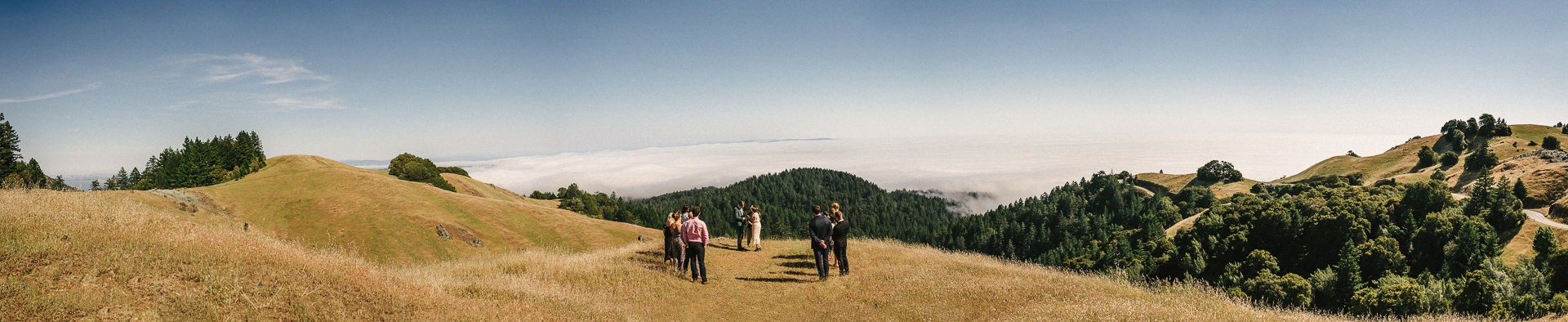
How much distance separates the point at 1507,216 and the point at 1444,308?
3860 centimetres

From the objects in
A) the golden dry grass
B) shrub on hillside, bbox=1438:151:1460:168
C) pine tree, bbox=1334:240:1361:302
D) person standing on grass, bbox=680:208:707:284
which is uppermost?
person standing on grass, bbox=680:208:707:284

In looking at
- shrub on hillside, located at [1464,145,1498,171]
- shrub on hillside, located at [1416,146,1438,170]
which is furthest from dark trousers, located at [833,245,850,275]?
shrub on hillside, located at [1416,146,1438,170]

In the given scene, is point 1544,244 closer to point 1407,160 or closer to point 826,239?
point 826,239

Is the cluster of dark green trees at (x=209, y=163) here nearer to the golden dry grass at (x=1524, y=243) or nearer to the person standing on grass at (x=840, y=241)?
the person standing on grass at (x=840, y=241)

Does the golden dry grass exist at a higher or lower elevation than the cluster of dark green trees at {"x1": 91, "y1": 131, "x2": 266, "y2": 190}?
lower

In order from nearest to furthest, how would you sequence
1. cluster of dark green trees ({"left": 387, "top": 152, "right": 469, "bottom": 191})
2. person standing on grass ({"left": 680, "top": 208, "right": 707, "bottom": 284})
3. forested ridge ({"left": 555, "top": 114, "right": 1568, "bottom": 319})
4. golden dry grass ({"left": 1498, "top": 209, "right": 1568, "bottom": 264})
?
1. person standing on grass ({"left": 680, "top": 208, "right": 707, "bottom": 284})
2. forested ridge ({"left": 555, "top": 114, "right": 1568, "bottom": 319})
3. golden dry grass ({"left": 1498, "top": 209, "right": 1568, "bottom": 264})
4. cluster of dark green trees ({"left": 387, "top": 152, "right": 469, "bottom": 191})

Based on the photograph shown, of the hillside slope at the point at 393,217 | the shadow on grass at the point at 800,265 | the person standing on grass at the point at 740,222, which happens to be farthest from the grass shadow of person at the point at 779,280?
the hillside slope at the point at 393,217

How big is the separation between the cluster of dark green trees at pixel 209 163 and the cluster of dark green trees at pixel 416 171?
18.8 m

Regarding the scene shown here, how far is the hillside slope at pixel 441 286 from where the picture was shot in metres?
7.45

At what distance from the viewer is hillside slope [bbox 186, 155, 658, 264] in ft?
192

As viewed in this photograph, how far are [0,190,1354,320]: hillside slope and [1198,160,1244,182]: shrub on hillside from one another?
175m

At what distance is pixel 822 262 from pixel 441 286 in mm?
9216

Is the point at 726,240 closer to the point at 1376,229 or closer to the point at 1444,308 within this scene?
the point at 1444,308

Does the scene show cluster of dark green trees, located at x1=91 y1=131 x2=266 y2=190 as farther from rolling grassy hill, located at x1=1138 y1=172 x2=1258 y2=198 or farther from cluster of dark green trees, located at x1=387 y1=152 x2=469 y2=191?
rolling grassy hill, located at x1=1138 y1=172 x2=1258 y2=198
